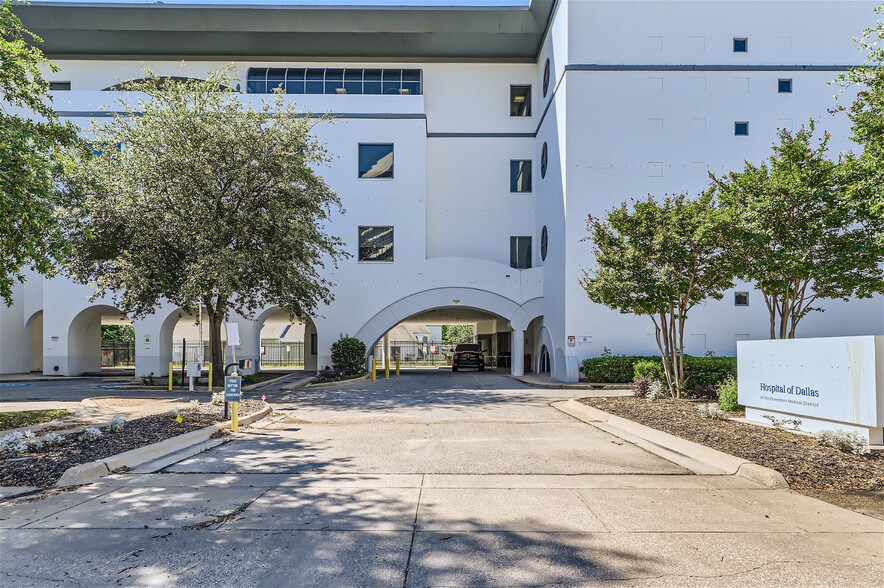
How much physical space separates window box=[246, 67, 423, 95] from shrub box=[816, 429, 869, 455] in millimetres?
24276

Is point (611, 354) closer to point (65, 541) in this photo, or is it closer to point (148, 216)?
point (148, 216)

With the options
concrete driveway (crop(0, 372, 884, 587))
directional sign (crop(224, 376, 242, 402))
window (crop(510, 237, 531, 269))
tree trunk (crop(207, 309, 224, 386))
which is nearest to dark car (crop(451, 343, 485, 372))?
window (crop(510, 237, 531, 269))

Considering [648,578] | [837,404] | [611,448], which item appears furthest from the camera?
[611,448]

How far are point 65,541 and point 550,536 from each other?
4.28 metres

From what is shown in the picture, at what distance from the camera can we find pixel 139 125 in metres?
18.6

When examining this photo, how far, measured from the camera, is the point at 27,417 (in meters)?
12.0

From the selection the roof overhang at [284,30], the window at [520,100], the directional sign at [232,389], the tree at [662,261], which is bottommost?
the directional sign at [232,389]

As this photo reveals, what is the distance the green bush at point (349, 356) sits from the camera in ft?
80.9

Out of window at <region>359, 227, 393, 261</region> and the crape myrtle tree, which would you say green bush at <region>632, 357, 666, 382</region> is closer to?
the crape myrtle tree

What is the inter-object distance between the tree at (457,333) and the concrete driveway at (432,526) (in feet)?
179

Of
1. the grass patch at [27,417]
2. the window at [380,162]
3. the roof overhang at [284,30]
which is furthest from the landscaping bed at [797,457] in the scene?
the roof overhang at [284,30]

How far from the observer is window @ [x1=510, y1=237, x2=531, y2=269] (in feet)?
93.3

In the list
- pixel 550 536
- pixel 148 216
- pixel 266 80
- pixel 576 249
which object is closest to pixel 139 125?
pixel 148 216

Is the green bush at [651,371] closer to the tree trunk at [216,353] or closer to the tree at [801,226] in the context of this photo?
the tree at [801,226]
